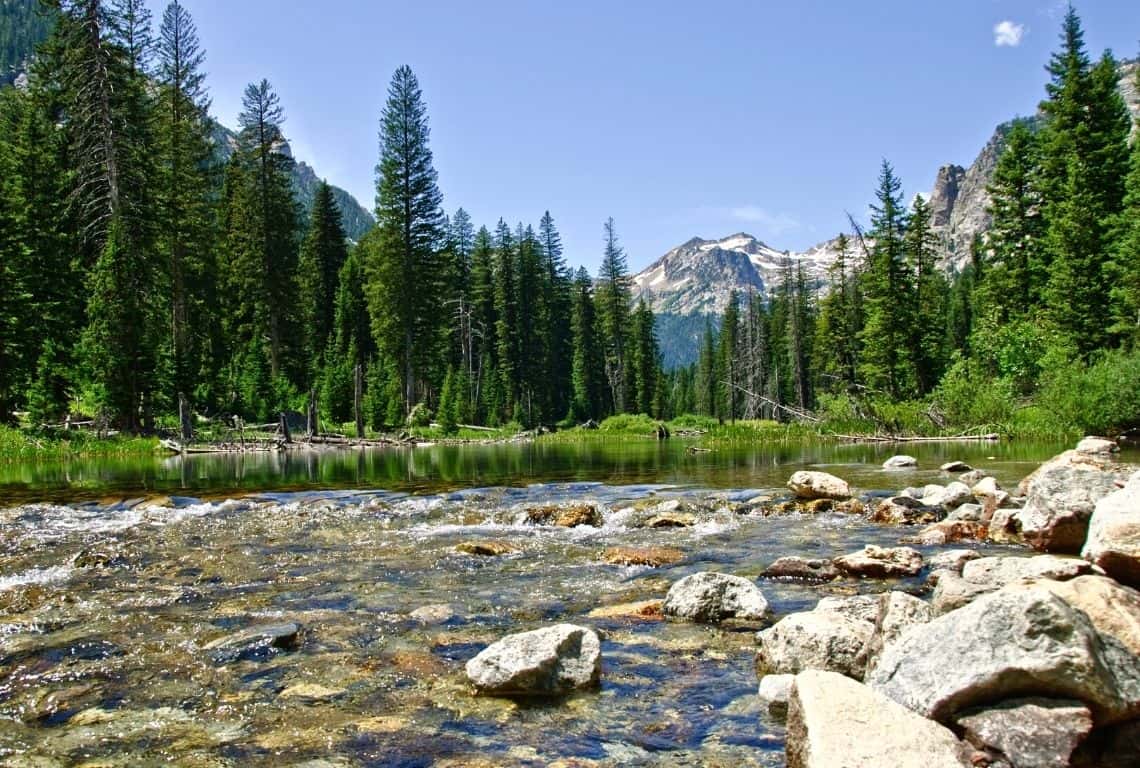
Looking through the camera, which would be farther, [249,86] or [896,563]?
[249,86]

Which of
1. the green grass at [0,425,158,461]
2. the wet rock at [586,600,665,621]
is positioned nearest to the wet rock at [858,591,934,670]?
the wet rock at [586,600,665,621]

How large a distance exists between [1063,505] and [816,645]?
191 inches

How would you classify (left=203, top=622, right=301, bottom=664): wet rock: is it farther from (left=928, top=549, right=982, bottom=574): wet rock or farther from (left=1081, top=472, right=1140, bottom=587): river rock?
(left=928, top=549, right=982, bottom=574): wet rock

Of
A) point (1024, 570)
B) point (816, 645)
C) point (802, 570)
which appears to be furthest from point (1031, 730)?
point (802, 570)

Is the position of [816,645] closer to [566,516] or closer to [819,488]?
[566,516]

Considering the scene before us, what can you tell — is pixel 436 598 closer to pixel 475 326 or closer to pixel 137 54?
pixel 137 54

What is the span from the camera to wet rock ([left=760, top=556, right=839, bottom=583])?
7.73m

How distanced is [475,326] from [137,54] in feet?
112

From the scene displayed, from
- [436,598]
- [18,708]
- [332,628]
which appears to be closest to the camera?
[18,708]

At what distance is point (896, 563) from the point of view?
779 centimetres

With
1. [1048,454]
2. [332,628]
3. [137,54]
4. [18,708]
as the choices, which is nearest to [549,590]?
[332,628]

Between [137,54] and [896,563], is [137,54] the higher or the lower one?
the higher one

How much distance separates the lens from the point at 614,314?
71438 millimetres

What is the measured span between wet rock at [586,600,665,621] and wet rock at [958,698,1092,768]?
319 centimetres
